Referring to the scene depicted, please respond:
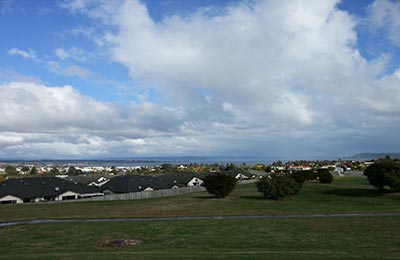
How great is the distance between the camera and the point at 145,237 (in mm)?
25438

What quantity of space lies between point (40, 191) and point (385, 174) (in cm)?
5624

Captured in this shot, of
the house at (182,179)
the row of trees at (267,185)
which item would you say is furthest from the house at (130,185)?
the row of trees at (267,185)

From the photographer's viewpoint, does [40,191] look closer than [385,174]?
No

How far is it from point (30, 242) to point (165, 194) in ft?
157

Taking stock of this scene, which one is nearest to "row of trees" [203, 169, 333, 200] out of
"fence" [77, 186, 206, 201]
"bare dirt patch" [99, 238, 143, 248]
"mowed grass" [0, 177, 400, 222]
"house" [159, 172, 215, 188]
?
"mowed grass" [0, 177, 400, 222]

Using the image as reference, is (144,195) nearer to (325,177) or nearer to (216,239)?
(325,177)

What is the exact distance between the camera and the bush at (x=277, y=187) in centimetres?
5209

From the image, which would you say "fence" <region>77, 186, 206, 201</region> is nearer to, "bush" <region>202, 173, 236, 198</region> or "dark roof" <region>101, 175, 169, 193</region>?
"dark roof" <region>101, 175, 169, 193</region>

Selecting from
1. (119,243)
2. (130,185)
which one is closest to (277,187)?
(119,243)

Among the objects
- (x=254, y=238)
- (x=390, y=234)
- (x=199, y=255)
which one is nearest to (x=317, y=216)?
(x=390, y=234)

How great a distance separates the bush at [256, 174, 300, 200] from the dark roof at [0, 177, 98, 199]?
36.4 m

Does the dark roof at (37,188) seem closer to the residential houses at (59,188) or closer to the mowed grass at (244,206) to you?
the residential houses at (59,188)

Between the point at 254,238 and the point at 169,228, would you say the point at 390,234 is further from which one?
the point at 169,228

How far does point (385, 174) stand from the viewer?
51.6 metres
